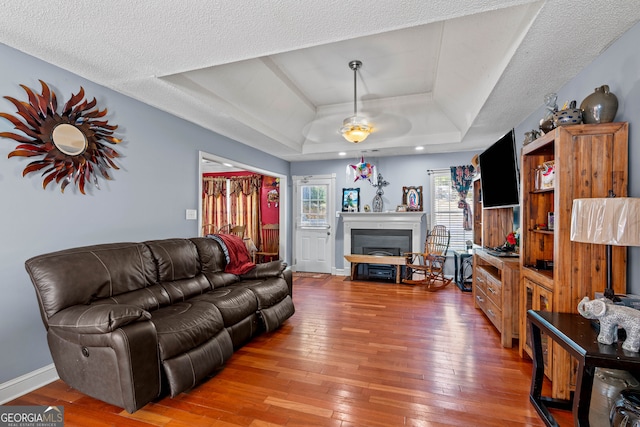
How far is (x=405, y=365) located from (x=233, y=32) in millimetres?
2870

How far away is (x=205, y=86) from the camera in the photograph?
329 cm

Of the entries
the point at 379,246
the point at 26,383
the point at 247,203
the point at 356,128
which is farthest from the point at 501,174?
the point at 247,203

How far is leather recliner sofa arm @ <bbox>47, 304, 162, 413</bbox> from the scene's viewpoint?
1785 millimetres

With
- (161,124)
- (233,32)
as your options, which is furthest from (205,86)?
(233,32)

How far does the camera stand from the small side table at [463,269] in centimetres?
518

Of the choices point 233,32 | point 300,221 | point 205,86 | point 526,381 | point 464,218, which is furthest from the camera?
point 300,221

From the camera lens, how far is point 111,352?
181cm

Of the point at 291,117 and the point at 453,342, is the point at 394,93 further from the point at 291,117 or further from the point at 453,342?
the point at 453,342

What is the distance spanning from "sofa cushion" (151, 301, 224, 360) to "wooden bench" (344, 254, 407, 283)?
12.1 ft

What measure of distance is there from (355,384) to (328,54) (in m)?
3.39

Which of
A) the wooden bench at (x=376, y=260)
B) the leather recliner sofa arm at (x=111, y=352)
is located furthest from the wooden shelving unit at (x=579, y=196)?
the wooden bench at (x=376, y=260)

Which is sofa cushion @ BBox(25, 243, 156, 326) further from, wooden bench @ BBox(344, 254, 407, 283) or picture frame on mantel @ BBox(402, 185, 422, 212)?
picture frame on mantel @ BBox(402, 185, 422, 212)

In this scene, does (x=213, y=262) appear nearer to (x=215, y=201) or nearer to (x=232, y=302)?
(x=232, y=302)

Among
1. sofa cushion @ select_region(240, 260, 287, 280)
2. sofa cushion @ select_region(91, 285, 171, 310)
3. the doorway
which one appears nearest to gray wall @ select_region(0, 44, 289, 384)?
sofa cushion @ select_region(91, 285, 171, 310)
